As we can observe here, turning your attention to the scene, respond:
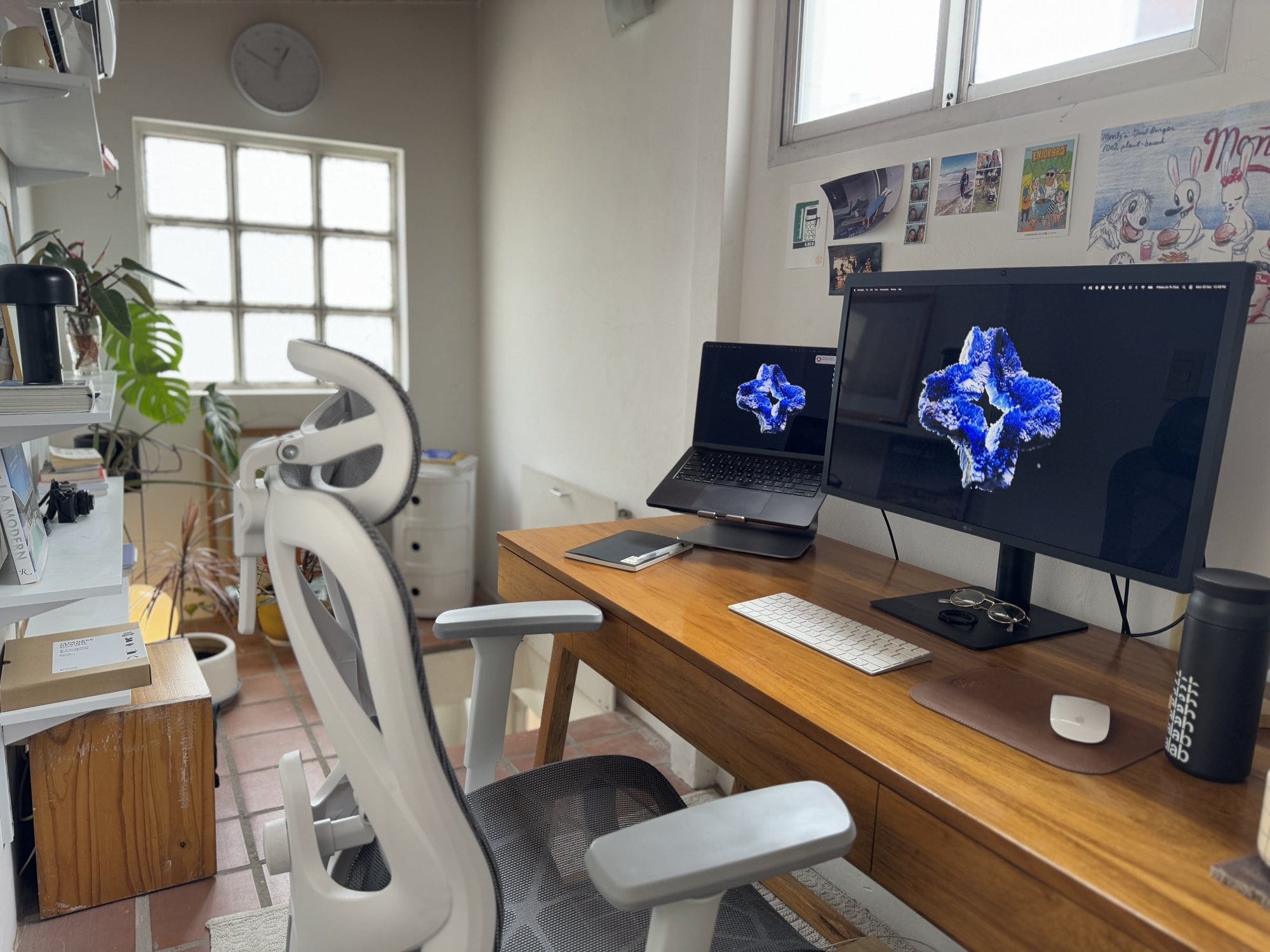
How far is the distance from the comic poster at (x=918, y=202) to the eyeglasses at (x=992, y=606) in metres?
0.75

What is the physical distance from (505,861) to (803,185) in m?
1.65

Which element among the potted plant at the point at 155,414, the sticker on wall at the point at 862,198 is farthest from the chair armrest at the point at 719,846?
the potted plant at the point at 155,414

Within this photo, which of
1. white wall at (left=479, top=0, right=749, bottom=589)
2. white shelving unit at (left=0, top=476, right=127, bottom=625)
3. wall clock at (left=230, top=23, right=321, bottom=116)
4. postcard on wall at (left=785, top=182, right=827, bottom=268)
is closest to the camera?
white shelving unit at (left=0, top=476, right=127, bottom=625)

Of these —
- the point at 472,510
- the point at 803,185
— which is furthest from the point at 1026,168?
the point at 472,510

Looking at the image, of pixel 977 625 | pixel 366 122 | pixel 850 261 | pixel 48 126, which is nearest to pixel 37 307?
pixel 48 126

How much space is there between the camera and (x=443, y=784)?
2.67 feet

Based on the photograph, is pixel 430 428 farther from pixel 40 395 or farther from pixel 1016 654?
pixel 1016 654

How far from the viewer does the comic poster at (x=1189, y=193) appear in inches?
49.9

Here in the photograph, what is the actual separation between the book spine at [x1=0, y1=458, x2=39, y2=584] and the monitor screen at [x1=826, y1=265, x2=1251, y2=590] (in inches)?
60.8

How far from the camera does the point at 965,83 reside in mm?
1763

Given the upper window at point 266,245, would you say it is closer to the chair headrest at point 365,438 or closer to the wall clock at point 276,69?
the wall clock at point 276,69

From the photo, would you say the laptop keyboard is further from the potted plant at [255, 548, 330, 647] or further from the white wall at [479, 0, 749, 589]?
the potted plant at [255, 548, 330, 647]

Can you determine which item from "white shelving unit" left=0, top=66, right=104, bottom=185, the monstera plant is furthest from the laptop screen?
the monstera plant

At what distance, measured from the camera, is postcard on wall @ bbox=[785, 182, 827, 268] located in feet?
6.74
